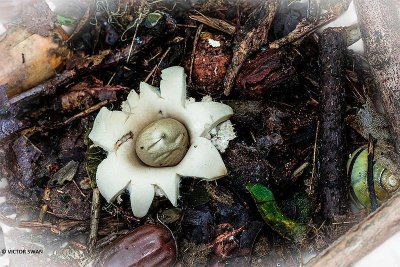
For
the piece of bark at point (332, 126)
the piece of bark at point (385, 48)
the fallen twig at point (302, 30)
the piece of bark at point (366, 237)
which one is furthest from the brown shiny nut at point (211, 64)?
the piece of bark at point (366, 237)

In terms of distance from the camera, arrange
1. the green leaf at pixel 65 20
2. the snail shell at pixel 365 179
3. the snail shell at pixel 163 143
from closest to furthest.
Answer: the snail shell at pixel 365 179
the snail shell at pixel 163 143
the green leaf at pixel 65 20

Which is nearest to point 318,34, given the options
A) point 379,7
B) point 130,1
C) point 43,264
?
point 379,7

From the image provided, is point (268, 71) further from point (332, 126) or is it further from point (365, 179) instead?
point (365, 179)

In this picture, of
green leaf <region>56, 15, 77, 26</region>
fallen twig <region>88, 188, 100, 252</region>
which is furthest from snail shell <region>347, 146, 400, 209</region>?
green leaf <region>56, 15, 77, 26</region>

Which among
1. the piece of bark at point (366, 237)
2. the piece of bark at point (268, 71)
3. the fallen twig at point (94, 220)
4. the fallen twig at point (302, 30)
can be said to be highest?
the fallen twig at point (302, 30)

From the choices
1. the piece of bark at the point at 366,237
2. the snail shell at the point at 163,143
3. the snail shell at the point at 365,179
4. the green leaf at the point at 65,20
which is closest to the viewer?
the piece of bark at the point at 366,237

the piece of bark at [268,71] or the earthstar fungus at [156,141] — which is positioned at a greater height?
the piece of bark at [268,71]

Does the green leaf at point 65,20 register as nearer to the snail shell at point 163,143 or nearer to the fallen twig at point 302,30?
the snail shell at point 163,143

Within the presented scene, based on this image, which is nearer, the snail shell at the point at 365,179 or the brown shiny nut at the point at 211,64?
the snail shell at the point at 365,179

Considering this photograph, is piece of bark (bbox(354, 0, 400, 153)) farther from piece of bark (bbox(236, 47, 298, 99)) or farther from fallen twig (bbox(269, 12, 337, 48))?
piece of bark (bbox(236, 47, 298, 99))
